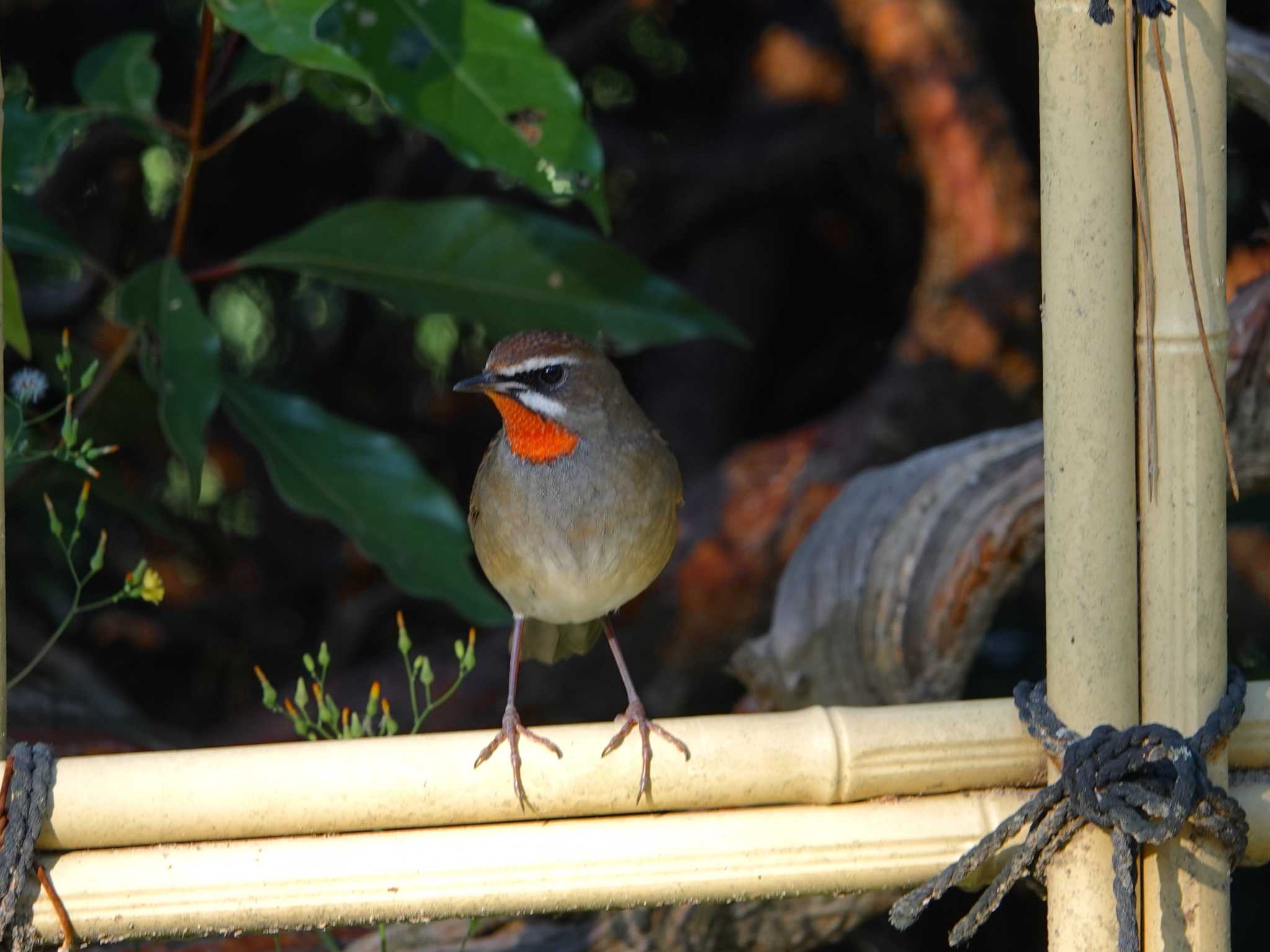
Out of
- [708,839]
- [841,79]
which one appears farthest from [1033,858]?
[841,79]

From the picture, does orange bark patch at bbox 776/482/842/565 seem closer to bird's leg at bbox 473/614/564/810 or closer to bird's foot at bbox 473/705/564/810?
bird's leg at bbox 473/614/564/810

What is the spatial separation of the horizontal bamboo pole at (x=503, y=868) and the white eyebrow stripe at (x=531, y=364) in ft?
2.97

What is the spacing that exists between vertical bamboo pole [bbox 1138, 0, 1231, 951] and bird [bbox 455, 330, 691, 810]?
38.2 inches

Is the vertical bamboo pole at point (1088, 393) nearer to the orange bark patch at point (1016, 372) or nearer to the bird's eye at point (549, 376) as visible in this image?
the bird's eye at point (549, 376)

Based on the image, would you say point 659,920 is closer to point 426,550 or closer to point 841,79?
point 426,550

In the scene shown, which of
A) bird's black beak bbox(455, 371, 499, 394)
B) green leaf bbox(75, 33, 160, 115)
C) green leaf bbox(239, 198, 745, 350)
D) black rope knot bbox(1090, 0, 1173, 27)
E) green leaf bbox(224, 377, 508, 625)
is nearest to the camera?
black rope knot bbox(1090, 0, 1173, 27)

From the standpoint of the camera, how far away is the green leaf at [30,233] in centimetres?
363

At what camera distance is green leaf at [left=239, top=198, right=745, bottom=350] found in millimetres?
3668

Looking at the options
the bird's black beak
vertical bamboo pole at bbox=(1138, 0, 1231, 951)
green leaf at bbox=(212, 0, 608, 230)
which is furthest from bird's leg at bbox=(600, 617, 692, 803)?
green leaf at bbox=(212, 0, 608, 230)

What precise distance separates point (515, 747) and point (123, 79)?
2.17 meters

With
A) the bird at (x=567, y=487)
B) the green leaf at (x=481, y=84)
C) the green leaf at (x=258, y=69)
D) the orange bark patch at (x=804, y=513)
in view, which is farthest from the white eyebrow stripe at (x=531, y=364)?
the orange bark patch at (x=804, y=513)

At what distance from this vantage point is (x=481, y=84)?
9.80 feet

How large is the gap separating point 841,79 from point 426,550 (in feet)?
8.13

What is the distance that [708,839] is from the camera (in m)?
2.11
